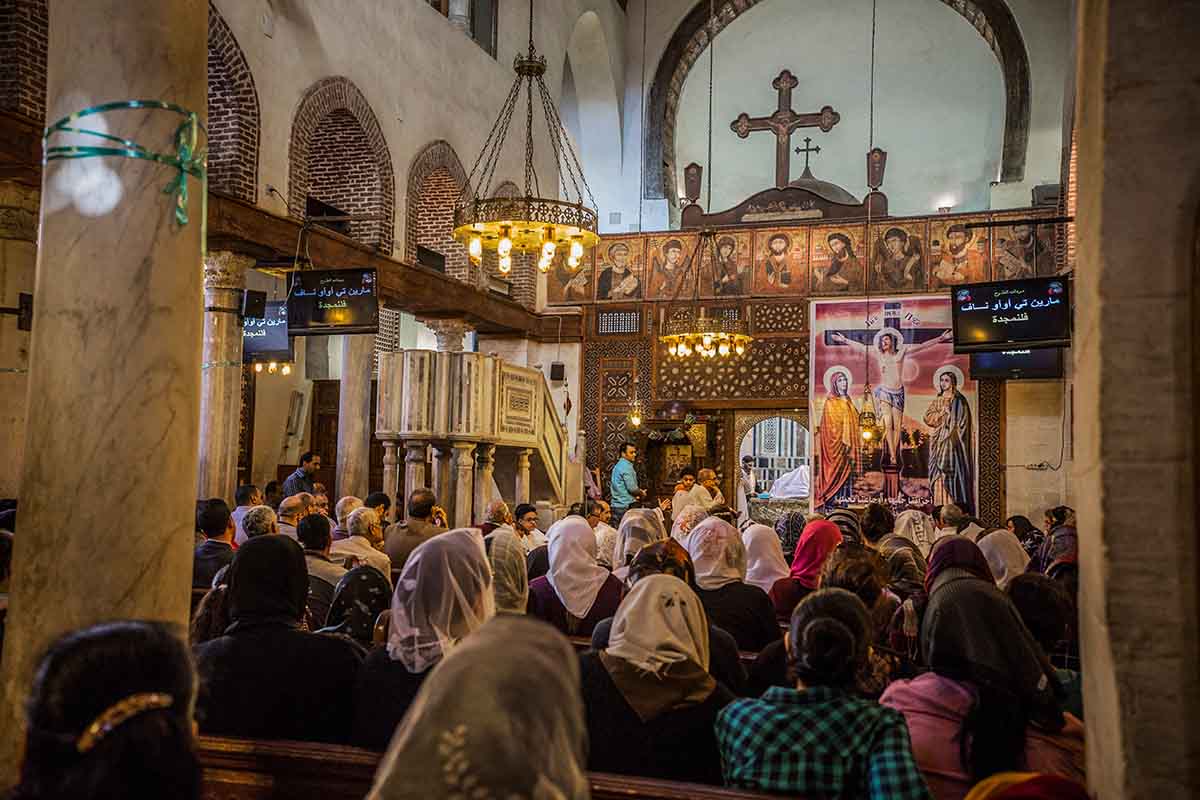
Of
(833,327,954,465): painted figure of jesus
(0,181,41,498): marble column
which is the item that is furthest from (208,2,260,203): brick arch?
(833,327,954,465): painted figure of jesus

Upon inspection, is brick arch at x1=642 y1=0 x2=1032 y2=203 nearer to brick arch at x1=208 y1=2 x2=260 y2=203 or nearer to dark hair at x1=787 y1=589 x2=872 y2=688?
brick arch at x1=208 y1=2 x2=260 y2=203

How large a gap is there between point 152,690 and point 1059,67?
821 inches

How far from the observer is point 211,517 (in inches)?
246

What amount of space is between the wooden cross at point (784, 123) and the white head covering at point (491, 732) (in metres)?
20.6

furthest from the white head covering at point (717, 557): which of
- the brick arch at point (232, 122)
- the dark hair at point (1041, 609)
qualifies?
the brick arch at point (232, 122)

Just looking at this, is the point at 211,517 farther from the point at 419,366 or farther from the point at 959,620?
the point at 419,366

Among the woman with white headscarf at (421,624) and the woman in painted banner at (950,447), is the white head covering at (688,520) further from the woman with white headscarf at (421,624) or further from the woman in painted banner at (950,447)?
the woman in painted banner at (950,447)

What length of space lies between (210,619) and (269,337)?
783 centimetres

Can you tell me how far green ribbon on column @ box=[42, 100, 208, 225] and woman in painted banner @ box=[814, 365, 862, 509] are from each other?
48.1ft

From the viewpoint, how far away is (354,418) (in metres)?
13.7

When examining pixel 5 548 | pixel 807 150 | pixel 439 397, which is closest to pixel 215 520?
pixel 5 548

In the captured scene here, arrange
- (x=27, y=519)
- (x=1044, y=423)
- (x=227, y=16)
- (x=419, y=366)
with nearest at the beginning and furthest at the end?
(x=27, y=519)
(x=227, y=16)
(x=419, y=366)
(x=1044, y=423)

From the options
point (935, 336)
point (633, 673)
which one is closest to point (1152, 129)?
point (633, 673)

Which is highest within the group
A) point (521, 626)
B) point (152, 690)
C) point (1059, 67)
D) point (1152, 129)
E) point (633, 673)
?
point (1059, 67)
